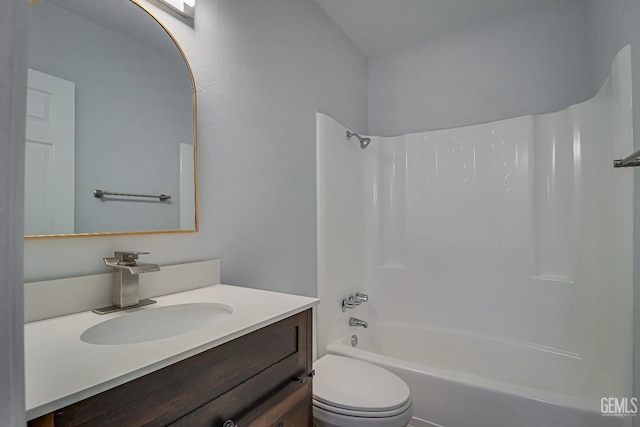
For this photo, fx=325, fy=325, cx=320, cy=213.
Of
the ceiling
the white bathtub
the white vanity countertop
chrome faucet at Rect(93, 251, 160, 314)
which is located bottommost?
the white bathtub

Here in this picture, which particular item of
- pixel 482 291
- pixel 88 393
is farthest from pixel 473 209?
pixel 88 393

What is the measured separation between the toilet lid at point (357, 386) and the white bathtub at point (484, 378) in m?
0.18

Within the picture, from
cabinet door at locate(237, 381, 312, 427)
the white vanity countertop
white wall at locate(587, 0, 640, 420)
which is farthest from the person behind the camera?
white wall at locate(587, 0, 640, 420)

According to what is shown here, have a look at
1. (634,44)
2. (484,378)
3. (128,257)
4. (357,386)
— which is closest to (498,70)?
(634,44)

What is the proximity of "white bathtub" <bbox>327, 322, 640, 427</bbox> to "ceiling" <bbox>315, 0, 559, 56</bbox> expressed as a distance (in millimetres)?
2122

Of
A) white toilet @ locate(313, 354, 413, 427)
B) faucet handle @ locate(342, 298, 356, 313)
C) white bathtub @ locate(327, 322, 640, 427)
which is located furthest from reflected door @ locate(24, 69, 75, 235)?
faucet handle @ locate(342, 298, 356, 313)

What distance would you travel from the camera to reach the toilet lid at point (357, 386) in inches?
48.6

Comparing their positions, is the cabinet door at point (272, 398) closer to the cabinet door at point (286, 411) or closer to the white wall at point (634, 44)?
the cabinet door at point (286, 411)

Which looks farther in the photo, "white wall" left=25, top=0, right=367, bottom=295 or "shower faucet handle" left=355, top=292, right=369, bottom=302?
"shower faucet handle" left=355, top=292, right=369, bottom=302

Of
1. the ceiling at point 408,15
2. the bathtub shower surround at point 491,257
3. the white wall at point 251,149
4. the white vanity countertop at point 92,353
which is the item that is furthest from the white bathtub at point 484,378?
the ceiling at point 408,15

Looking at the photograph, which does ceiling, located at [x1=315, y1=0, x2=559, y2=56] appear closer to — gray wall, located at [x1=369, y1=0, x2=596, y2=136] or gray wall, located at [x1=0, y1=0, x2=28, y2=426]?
gray wall, located at [x1=369, y1=0, x2=596, y2=136]

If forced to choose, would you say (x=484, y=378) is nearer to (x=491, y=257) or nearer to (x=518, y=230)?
(x=491, y=257)

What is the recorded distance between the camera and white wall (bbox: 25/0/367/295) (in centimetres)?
116

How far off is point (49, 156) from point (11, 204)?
780mm
